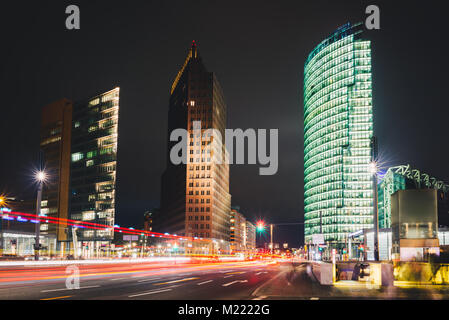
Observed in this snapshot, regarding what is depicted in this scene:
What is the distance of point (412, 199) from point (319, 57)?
161m

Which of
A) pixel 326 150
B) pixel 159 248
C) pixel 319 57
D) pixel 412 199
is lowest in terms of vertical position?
pixel 159 248

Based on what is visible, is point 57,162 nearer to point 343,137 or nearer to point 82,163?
point 82,163

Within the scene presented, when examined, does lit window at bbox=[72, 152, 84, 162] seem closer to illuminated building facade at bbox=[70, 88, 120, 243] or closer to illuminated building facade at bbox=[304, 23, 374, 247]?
illuminated building facade at bbox=[70, 88, 120, 243]

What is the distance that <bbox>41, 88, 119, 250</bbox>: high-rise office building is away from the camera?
137000mm

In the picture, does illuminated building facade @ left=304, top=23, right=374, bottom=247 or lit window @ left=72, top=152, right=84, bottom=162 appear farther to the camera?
illuminated building facade @ left=304, top=23, right=374, bottom=247

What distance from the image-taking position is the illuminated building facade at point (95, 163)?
446 feet

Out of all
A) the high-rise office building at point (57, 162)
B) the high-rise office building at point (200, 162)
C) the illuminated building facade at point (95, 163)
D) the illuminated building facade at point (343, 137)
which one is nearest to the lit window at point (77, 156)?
the illuminated building facade at point (95, 163)

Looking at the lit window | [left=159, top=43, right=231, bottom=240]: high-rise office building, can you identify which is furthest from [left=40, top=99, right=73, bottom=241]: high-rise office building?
[left=159, top=43, right=231, bottom=240]: high-rise office building

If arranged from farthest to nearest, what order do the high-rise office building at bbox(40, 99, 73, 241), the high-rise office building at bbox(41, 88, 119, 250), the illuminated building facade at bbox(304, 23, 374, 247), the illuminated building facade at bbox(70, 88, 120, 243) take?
the illuminated building facade at bbox(304, 23, 374, 247)
the high-rise office building at bbox(40, 99, 73, 241)
the high-rise office building at bbox(41, 88, 119, 250)
the illuminated building facade at bbox(70, 88, 120, 243)

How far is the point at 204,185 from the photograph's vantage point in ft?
601

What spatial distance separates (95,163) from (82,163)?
7.16m

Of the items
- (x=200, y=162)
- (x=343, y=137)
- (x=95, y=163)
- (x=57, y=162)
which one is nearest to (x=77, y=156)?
(x=57, y=162)
